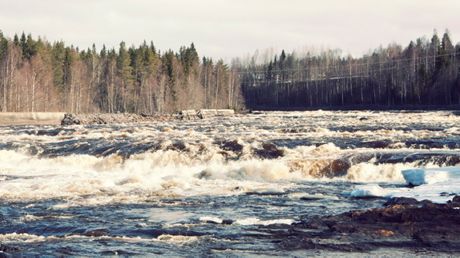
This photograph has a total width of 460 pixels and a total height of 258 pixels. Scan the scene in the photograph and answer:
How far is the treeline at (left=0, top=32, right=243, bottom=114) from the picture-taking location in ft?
245

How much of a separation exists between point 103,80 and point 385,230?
87.3m

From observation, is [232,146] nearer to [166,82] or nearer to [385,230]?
[385,230]

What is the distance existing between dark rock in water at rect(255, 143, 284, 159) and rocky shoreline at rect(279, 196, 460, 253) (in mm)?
11623

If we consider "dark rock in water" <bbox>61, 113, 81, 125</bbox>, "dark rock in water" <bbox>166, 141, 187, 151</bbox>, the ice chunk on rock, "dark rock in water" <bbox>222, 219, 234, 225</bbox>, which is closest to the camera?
"dark rock in water" <bbox>222, 219, 234, 225</bbox>

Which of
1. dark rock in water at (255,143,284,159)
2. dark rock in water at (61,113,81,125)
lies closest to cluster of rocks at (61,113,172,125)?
dark rock in water at (61,113,81,125)

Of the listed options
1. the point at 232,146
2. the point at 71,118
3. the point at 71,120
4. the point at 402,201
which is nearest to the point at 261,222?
the point at 402,201

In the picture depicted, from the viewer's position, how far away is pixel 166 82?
9738 centimetres

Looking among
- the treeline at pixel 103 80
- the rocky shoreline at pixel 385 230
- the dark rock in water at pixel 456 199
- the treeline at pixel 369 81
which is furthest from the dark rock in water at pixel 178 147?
the treeline at pixel 369 81

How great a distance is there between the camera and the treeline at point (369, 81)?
311ft

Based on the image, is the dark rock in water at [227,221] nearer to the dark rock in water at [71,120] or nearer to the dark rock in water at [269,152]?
the dark rock in water at [269,152]

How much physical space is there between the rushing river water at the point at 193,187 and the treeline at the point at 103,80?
136 ft

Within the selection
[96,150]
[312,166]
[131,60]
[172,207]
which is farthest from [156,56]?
[172,207]

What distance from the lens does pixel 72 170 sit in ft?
82.8

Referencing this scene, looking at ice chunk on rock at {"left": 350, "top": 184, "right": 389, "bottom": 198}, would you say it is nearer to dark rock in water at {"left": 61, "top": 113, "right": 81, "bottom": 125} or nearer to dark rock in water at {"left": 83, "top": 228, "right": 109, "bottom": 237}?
dark rock in water at {"left": 83, "top": 228, "right": 109, "bottom": 237}
